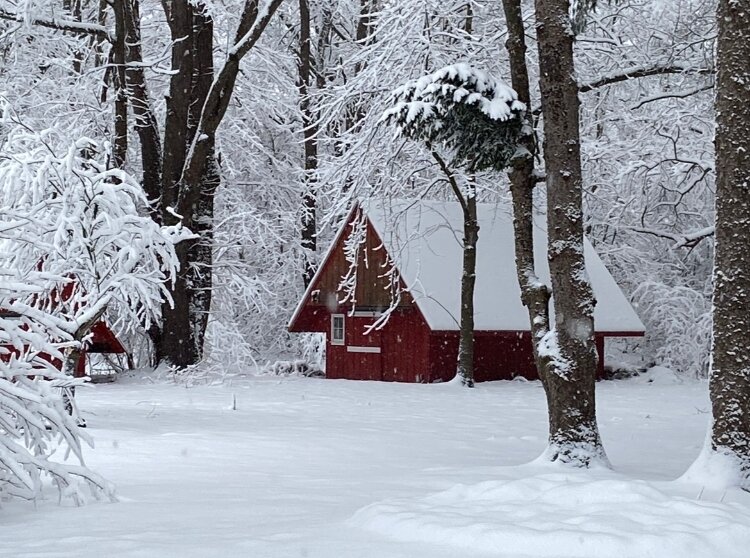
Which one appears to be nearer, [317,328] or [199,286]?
[199,286]

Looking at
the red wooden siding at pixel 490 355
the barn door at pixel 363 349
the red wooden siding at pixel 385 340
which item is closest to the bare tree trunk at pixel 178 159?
the red wooden siding at pixel 385 340

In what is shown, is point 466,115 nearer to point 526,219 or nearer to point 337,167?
point 526,219

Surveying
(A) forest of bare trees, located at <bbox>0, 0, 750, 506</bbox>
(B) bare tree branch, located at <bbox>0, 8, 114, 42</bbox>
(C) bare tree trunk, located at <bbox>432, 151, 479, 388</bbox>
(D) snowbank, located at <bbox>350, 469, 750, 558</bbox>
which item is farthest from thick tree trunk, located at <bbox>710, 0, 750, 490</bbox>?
(B) bare tree branch, located at <bbox>0, 8, 114, 42</bbox>

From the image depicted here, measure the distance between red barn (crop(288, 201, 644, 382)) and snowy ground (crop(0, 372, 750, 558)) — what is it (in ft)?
28.6

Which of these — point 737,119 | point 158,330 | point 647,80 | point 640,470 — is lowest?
point 640,470

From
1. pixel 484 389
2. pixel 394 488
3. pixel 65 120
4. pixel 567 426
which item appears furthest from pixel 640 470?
pixel 65 120

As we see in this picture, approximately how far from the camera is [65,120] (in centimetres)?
2358

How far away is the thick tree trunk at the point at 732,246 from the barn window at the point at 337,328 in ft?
65.5

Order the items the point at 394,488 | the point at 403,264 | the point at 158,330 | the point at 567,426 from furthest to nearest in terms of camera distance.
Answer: the point at 403,264 → the point at 158,330 → the point at 567,426 → the point at 394,488

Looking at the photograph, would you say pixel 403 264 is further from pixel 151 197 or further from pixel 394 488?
pixel 394 488

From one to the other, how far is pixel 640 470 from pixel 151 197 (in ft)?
50.6

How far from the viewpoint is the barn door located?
26.7 metres

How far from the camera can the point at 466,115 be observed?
9.81 meters

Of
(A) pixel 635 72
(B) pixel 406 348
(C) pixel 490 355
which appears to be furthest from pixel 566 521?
(C) pixel 490 355
